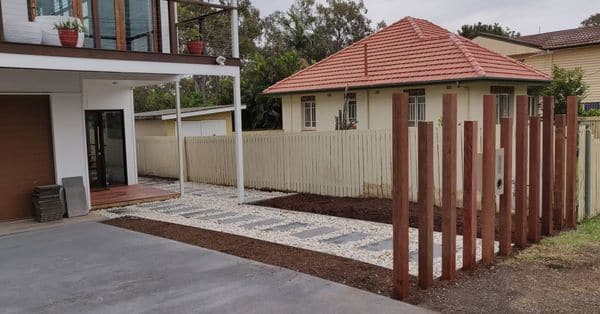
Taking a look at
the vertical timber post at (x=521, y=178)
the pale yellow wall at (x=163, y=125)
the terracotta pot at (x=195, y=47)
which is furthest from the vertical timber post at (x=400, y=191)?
the pale yellow wall at (x=163, y=125)

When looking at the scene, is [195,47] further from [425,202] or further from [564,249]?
[564,249]

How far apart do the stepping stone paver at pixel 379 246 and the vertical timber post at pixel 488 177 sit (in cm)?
147

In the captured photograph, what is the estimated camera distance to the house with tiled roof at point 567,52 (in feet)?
74.9

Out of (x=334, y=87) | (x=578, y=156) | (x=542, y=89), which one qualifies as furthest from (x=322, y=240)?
(x=542, y=89)

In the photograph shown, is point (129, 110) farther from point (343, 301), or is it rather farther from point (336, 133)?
point (343, 301)

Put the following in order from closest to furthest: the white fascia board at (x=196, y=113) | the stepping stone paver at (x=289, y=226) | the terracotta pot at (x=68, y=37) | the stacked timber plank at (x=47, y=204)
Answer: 1. the stepping stone paver at (x=289, y=226)
2. the terracotta pot at (x=68, y=37)
3. the stacked timber plank at (x=47, y=204)
4. the white fascia board at (x=196, y=113)

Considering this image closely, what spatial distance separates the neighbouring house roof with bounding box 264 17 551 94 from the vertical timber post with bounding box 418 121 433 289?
9.15 m

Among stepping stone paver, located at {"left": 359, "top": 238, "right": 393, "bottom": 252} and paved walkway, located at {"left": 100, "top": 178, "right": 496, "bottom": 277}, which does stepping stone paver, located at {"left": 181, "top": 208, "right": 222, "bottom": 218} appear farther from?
stepping stone paver, located at {"left": 359, "top": 238, "right": 393, "bottom": 252}

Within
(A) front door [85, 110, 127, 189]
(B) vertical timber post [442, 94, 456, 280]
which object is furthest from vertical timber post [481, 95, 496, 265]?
(A) front door [85, 110, 127, 189]

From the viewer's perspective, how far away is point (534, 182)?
21.5 ft

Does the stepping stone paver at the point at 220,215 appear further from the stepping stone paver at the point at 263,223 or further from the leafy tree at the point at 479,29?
the leafy tree at the point at 479,29

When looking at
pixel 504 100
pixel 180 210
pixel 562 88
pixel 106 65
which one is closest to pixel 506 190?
pixel 180 210

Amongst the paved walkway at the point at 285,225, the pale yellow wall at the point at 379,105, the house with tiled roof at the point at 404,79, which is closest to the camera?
the paved walkway at the point at 285,225

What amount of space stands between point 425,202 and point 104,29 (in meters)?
8.86
